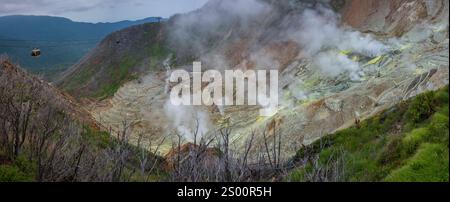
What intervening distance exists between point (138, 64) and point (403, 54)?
4770 centimetres

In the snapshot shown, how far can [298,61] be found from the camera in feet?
165

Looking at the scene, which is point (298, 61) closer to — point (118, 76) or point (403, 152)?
point (118, 76)

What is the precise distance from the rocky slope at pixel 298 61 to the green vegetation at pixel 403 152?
8759 mm

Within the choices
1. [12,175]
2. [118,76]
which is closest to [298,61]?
[118,76]

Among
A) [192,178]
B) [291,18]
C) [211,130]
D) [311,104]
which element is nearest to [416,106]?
[192,178]

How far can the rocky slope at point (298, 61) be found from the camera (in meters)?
34.3

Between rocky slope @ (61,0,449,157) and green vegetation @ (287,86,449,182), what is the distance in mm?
8759

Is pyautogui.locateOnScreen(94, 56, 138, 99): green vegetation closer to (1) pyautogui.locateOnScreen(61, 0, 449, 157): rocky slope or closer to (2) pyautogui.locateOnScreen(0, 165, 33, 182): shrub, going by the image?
(1) pyautogui.locateOnScreen(61, 0, 449, 157): rocky slope

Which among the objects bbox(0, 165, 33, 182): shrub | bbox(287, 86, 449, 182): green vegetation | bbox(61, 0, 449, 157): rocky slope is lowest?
bbox(0, 165, 33, 182): shrub

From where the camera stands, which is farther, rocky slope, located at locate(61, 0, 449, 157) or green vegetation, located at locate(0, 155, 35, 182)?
rocky slope, located at locate(61, 0, 449, 157)

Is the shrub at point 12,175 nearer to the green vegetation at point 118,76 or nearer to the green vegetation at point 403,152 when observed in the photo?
the green vegetation at point 403,152

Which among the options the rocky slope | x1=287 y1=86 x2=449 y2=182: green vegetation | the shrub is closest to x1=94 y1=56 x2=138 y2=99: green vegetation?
the rocky slope

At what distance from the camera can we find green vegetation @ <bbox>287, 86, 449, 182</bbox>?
11.4 meters

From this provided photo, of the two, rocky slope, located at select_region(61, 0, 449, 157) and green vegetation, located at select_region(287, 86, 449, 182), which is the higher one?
rocky slope, located at select_region(61, 0, 449, 157)
